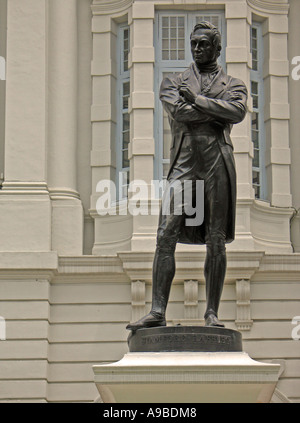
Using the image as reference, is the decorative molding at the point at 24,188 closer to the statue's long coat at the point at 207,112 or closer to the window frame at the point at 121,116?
the window frame at the point at 121,116

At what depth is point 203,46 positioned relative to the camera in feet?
39.4

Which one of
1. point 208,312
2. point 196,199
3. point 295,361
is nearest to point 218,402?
point 208,312

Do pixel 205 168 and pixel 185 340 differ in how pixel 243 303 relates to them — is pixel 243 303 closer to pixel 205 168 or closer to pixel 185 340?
pixel 205 168

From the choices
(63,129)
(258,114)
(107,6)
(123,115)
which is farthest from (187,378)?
(107,6)

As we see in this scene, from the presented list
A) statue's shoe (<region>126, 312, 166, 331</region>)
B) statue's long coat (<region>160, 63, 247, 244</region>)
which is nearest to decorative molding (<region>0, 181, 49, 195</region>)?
statue's long coat (<region>160, 63, 247, 244</region>)

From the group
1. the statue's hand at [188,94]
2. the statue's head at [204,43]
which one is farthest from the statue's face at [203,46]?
the statue's hand at [188,94]

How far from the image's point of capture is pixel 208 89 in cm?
1191

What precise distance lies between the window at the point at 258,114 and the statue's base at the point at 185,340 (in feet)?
31.7

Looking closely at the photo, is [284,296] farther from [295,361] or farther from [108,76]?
[108,76]

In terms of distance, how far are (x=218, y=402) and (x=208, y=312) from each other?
107 cm

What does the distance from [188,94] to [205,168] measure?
70 cm

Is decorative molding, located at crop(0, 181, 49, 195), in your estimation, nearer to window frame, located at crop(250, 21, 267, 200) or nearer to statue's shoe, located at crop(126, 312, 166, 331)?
window frame, located at crop(250, 21, 267, 200)

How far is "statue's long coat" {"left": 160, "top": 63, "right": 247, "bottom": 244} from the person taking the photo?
11.7 meters

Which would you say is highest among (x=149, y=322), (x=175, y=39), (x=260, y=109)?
(x=175, y=39)
